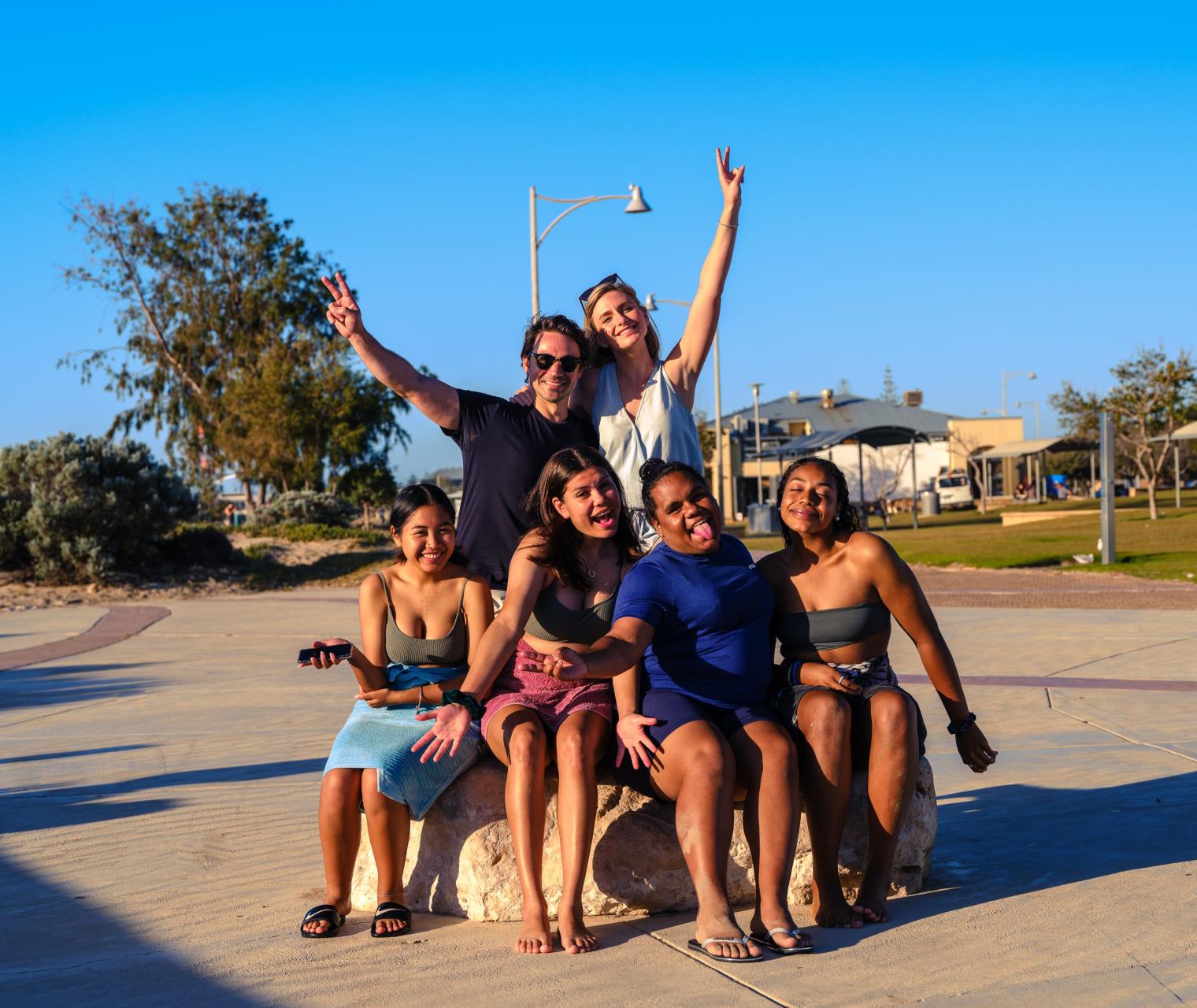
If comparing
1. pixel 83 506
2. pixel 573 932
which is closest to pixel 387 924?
pixel 573 932

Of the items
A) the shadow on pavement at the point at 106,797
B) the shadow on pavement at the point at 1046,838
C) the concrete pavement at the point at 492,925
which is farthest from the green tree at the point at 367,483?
the shadow on pavement at the point at 1046,838

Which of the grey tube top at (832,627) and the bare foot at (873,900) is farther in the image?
the grey tube top at (832,627)

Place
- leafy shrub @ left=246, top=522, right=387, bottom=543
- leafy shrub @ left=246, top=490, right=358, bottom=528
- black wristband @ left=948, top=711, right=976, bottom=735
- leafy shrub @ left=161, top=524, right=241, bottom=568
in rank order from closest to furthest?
black wristband @ left=948, top=711, right=976, bottom=735, leafy shrub @ left=161, top=524, right=241, bottom=568, leafy shrub @ left=246, top=522, right=387, bottom=543, leafy shrub @ left=246, top=490, right=358, bottom=528

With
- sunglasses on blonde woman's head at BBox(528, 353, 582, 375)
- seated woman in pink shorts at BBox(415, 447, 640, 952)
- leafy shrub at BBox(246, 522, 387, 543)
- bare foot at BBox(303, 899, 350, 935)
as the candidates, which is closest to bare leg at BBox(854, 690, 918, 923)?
seated woman in pink shorts at BBox(415, 447, 640, 952)

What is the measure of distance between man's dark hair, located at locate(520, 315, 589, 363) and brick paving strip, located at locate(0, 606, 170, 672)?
8493mm

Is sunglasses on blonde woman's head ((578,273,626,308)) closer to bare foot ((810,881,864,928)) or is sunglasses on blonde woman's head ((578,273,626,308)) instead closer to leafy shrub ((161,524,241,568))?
bare foot ((810,881,864,928))

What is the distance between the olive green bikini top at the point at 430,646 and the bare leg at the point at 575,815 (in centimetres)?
67

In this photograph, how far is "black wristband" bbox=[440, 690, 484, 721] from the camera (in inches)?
167

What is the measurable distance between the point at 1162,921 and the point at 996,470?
73458 mm

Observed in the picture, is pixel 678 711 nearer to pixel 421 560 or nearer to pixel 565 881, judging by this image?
pixel 565 881

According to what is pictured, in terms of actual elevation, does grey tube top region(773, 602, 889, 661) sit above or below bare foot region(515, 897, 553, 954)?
above

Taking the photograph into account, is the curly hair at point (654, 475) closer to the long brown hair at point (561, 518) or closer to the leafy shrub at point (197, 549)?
the long brown hair at point (561, 518)

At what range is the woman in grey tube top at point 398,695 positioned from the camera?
4262 millimetres

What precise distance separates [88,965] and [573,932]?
1447 millimetres
